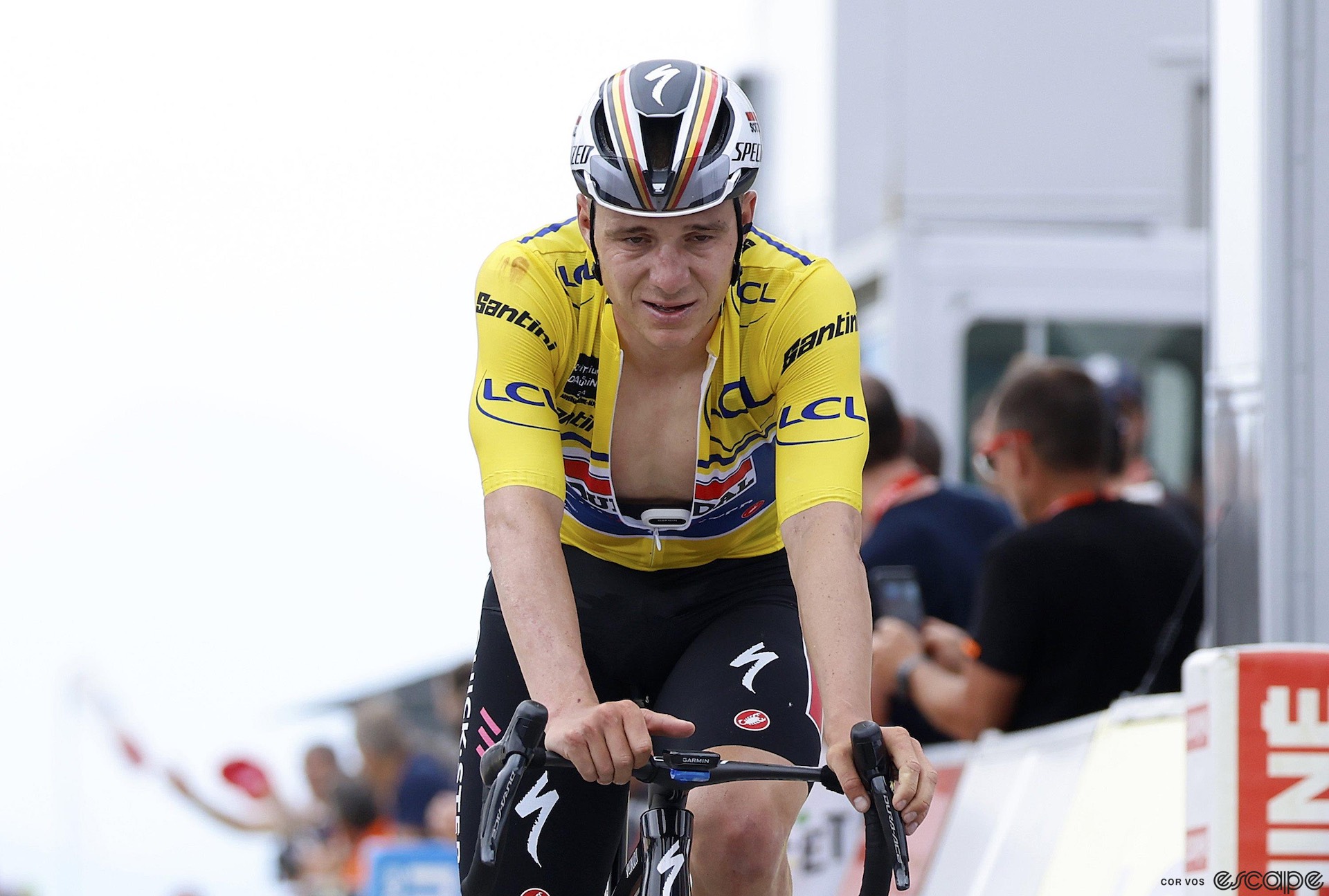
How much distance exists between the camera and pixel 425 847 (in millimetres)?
8695

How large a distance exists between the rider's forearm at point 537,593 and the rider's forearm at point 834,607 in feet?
1.33

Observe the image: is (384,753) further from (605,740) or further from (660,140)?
(605,740)

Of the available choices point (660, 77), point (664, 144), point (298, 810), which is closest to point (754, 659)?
point (664, 144)

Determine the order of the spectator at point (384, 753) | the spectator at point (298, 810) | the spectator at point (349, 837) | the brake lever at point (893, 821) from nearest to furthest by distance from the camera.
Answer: the brake lever at point (893, 821), the spectator at point (349, 837), the spectator at point (384, 753), the spectator at point (298, 810)

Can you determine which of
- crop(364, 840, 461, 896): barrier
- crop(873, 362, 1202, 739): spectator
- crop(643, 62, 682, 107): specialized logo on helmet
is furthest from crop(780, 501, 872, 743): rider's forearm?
crop(364, 840, 461, 896): barrier

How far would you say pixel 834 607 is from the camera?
3.18 metres

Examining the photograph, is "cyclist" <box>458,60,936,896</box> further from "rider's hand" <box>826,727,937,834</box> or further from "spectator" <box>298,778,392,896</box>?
"spectator" <box>298,778,392,896</box>

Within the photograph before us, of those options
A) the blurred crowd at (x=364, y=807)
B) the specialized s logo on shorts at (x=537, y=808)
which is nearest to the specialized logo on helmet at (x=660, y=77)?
the specialized s logo on shorts at (x=537, y=808)

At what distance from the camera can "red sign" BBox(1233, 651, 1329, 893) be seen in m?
3.72

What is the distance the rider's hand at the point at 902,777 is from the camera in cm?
279

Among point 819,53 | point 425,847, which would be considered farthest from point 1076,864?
point 819,53

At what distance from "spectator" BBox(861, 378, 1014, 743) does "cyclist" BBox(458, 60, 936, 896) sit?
2.38 m

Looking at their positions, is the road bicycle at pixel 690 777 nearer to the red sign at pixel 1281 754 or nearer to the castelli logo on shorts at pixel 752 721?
the castelli logo on shorts at pixel 752 721

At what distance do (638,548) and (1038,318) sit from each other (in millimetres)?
6923
